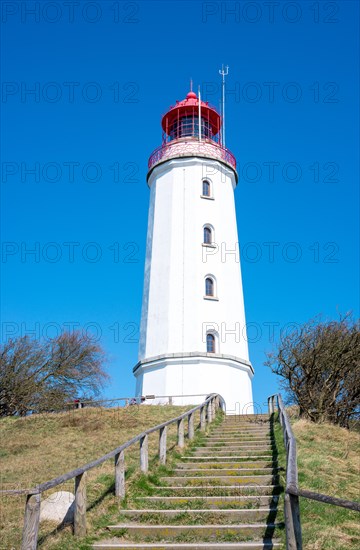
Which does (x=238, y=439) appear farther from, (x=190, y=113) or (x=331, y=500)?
(x=190, y=113)

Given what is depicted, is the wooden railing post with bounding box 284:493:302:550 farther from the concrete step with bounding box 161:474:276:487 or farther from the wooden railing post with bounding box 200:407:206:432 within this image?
the wooden railing post with bounding box 200:407:206:432

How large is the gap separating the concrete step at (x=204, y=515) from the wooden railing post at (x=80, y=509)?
937 mm

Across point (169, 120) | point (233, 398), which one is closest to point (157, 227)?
point (169, 120)

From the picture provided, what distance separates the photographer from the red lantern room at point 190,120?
31.2 m

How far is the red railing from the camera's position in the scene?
29359 mm

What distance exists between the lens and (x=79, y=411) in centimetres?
2312

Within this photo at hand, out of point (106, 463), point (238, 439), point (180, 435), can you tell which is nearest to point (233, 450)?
point (180, 435)

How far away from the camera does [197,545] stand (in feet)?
23.1

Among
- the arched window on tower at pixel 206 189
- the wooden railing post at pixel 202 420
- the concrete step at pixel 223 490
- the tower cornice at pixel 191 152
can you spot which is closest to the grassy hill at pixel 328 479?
the concrete step at pixel 223 490

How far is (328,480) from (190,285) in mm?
16945

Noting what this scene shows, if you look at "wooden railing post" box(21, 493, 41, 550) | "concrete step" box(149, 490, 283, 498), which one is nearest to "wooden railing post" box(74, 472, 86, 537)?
"wooden railing post" box(21, 493, 41, 550)

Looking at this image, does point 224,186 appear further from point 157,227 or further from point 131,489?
point 131,489

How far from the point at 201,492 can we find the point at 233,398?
15933mm

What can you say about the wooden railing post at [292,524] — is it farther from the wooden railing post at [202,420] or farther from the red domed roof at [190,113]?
the red domed roof at [190,113]
